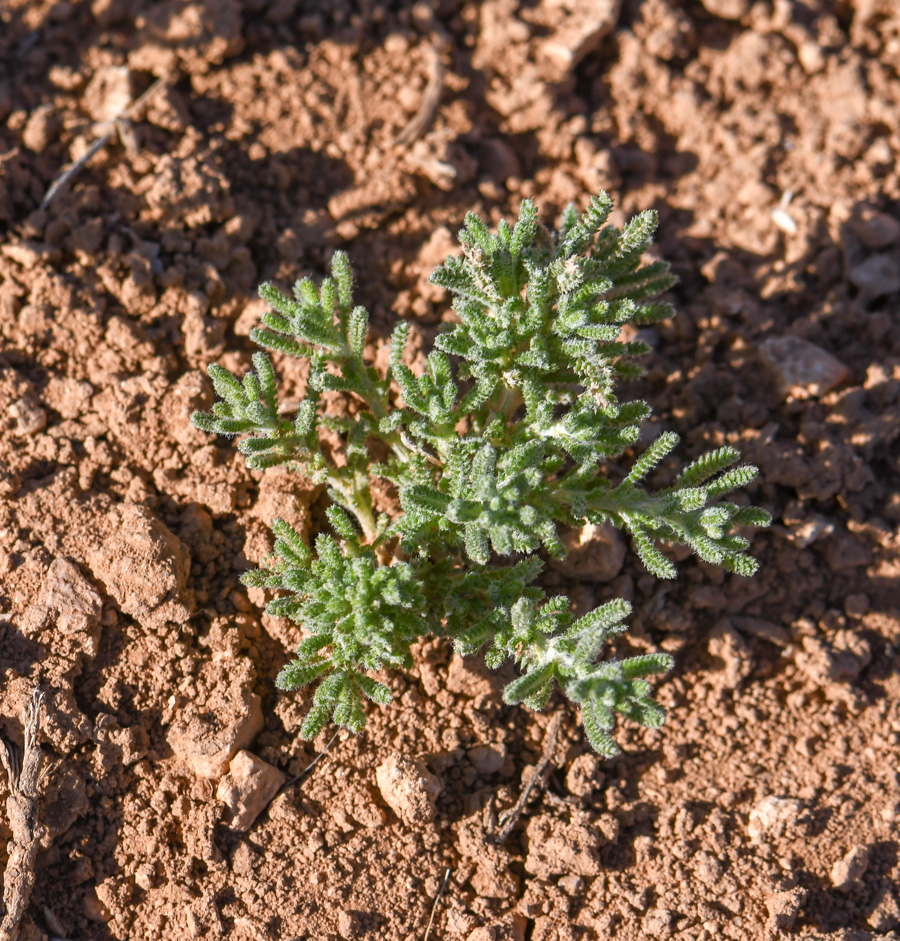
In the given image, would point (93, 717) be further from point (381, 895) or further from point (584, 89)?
point (584, 89)

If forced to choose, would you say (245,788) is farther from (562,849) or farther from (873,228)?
(873,228)

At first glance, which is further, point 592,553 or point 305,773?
point 592,553

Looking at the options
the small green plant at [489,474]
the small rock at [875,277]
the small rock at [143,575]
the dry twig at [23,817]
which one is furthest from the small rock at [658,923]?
the small rock at [875,277]

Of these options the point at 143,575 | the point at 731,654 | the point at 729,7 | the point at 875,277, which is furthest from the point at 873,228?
the point at 143,575

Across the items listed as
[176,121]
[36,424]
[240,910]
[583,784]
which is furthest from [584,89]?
[240,910]

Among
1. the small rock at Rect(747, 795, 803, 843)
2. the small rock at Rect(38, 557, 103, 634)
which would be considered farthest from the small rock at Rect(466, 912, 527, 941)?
the small rock at Rect(38, 557, 103, 634)

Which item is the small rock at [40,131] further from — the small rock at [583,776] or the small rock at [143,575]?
the small rock at [583,776]
